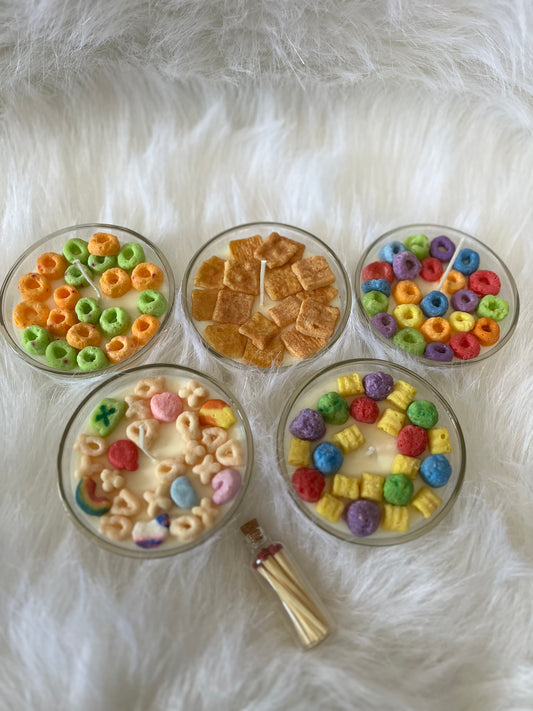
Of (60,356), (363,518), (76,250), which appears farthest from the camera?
(76,250)

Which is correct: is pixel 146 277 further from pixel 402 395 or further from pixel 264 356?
pixel 402 395

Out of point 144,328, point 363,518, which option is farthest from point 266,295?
point 363,518

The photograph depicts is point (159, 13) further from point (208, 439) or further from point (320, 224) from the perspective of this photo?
point (208, 439)

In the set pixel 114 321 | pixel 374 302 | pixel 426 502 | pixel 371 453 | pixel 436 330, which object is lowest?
pixel 426 502

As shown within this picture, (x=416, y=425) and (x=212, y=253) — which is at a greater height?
(x=212, y=253)

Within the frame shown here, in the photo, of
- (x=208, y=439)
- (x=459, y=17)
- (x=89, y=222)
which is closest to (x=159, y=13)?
(x=89, y=222)

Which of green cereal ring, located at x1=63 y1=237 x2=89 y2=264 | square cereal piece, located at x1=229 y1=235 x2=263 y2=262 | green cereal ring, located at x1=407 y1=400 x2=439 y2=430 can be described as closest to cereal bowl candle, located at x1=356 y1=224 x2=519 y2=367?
green cereal ring, located at x1=407 y1=400 x2=439 y2=430
